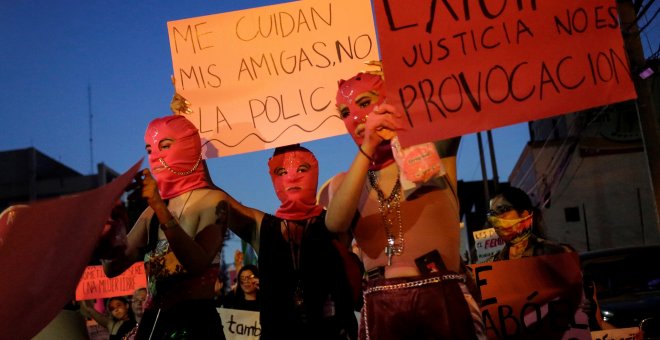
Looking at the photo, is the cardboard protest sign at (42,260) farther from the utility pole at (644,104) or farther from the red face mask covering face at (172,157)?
the utility pole at (644,104)

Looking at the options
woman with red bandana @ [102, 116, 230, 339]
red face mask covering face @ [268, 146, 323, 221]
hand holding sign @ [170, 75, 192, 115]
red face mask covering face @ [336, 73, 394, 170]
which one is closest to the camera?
red face mask covering face @ [336, 73, 394, 170]

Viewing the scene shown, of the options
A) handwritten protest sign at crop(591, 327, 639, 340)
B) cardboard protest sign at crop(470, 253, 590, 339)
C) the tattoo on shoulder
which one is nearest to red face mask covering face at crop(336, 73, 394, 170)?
the tattoo on shoulder

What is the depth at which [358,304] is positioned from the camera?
16.4ft

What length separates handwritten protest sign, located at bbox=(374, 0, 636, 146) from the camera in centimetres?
338

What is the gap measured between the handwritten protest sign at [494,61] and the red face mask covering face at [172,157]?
1.44 meters

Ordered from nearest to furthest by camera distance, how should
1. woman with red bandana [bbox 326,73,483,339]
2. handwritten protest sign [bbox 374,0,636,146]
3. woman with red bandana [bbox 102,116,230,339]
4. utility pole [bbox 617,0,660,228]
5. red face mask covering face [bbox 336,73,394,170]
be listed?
woman with red bandana [bbox 326,73,483,339]
handwritten protest sign [bbox 374,0,636,146]
red face mask covering face [bbox 336,73,394,170]
woman with red bandana [bbox 102,116,230,339]
utility pole [bbox 617,0,660,228]

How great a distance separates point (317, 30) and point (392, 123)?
7.71ft

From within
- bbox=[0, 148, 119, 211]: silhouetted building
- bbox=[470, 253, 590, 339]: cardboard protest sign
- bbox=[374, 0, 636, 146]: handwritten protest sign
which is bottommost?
bbox=[470, 253, 590, 339]: cardboard protest sign

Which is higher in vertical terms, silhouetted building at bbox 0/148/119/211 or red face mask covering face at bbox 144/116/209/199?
silhouetted building at bbox 0/148/119/211

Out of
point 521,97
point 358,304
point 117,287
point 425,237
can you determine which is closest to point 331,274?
point 358,304

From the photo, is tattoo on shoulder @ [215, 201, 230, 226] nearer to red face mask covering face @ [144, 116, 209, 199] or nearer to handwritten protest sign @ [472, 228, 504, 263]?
red face mask covering face @ [144, 116, 209, 199]

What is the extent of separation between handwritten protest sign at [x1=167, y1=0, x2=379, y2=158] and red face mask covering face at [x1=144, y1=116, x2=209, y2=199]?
39.6 inches

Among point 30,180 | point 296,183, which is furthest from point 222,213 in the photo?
point 30,180

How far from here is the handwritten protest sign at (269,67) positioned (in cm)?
528
